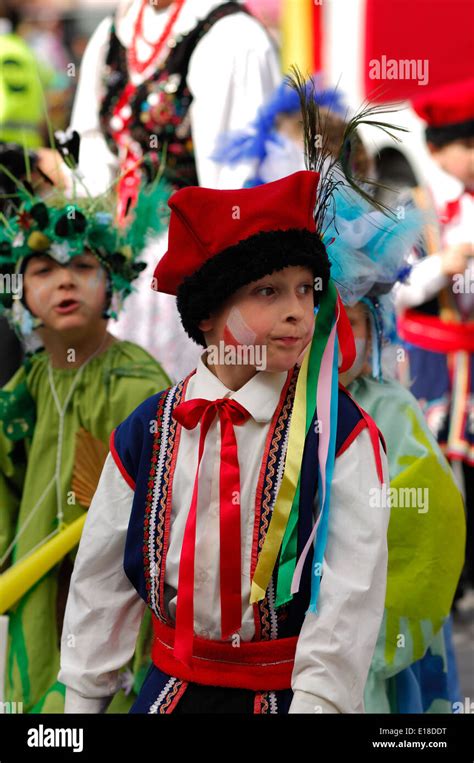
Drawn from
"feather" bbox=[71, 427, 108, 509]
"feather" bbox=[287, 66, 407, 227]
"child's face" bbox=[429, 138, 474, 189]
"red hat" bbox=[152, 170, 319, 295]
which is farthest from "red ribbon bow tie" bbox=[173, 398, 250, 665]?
"child's face" bbox=[429, 138, 474, 189]

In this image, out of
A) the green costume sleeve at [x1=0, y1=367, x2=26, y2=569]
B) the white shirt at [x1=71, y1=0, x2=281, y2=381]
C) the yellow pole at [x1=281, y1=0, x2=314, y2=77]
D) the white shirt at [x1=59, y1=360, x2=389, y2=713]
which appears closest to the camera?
the white shirt at [x1=59, y1=360, x2=389, y2=713]

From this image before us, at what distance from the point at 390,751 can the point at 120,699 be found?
98 centimetres

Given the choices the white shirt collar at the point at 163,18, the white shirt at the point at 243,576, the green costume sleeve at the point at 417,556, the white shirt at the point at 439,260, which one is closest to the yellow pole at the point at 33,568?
the white shirt at the point at 243,576

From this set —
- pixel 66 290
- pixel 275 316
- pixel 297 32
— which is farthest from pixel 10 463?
pixel 297 32

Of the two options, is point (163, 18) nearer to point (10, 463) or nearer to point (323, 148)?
point (10, 463)

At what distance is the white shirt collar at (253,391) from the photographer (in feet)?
8.85

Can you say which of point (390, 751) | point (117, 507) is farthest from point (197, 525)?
point (390, 751)

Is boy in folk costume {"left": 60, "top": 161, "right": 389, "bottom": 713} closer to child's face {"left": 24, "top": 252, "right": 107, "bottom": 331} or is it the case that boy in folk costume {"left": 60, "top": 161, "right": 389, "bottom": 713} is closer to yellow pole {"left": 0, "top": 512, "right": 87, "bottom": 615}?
yellow pole {"left": 0, "top": 512, "right": 87, "bottom": 615}

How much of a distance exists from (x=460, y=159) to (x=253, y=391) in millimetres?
3339

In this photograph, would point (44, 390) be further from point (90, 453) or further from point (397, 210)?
point (397, 210)

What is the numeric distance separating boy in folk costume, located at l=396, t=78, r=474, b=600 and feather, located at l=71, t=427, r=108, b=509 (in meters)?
2.43

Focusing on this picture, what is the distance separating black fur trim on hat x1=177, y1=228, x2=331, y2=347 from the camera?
2.62 metres

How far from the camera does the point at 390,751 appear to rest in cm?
276

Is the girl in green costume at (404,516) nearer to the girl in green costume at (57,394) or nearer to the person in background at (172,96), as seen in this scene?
the girl in green costume at (57,394)
